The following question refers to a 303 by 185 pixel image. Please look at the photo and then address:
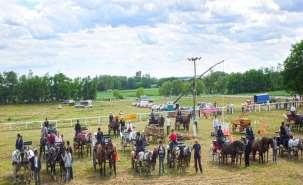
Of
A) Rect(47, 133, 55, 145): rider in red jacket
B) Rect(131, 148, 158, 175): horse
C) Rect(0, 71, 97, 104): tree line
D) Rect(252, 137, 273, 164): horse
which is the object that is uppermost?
Rect(0, 71, 97, 104): tree line

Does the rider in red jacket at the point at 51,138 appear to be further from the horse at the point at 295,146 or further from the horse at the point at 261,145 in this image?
the horse at the point at 295,146

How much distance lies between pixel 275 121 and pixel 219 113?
26.9 ft

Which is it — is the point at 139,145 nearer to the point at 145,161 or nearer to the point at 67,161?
the point at 145,161

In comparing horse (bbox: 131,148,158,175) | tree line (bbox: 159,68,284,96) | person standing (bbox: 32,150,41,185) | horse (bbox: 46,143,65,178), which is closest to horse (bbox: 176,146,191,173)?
horse (bbox: 131,148,158,175)

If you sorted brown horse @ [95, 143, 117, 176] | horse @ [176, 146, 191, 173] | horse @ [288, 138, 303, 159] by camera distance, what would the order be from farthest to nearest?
1. horse @ [288, 138, 303, 159]
2. horse @ [176, 146, 191, 173]
3. brown horse @ [95, 143, 117, 176]

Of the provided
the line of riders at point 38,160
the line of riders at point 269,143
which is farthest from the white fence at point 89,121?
the line of riders at point 38,160

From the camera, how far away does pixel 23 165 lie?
25.3m

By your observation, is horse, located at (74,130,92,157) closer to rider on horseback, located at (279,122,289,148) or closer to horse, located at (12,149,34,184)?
horse, located at (12,149,34,184)

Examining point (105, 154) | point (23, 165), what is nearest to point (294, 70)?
point (105, 154)

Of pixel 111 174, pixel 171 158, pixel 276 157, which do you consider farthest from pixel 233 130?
pixel 111 174

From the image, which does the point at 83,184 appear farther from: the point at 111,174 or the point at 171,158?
the point at 171,158

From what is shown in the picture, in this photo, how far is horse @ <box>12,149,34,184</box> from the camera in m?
24.9

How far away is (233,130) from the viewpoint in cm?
3938

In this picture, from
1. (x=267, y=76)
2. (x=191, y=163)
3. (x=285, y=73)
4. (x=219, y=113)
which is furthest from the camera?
(x=267, y=76)
